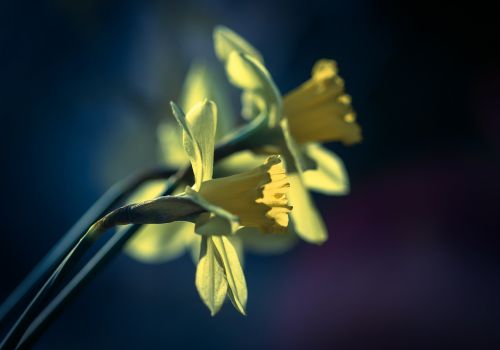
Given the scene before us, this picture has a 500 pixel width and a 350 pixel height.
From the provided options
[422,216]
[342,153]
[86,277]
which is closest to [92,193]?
A: [342,153]

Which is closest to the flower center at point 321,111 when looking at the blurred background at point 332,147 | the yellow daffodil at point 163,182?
the yellow daffodil at point 163,182

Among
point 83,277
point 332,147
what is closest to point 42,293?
point 83,277

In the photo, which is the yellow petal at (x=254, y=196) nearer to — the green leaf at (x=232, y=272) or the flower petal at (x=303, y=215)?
the green leaf at (x=232, y=272)

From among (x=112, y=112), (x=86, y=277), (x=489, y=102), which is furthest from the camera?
(x=489, y=102)

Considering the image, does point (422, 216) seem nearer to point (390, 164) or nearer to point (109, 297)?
point (390, 164)

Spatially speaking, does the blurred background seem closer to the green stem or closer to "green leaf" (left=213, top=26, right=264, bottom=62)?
"green leaf" (left=213, top=26, right=264, bottom=62)
